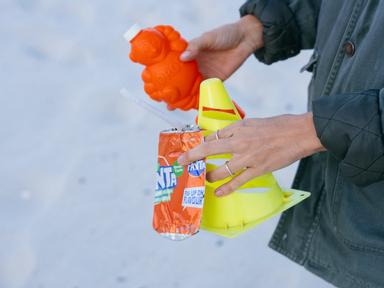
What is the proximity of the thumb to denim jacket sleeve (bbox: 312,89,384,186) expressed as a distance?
0.35 meters

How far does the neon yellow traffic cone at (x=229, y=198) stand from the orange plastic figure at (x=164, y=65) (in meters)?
0.16

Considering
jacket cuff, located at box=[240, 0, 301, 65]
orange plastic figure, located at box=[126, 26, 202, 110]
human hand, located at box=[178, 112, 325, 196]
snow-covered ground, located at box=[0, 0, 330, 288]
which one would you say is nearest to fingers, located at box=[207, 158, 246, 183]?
human hand, located at box=[178, 112, 325, 196]

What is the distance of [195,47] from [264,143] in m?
0.35

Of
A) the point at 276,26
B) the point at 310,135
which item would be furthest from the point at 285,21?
the point at 310,135

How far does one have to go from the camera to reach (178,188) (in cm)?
78

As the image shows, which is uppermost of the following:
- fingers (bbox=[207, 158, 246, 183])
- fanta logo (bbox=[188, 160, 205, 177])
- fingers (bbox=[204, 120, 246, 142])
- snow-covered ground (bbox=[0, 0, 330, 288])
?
fingers (bbox=[204, 120, 246, 142])

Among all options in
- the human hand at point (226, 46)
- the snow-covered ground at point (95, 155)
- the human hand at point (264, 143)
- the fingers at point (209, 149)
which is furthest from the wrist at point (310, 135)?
the snow-covered ground at point (95, 155)

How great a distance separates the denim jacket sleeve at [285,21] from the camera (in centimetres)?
104

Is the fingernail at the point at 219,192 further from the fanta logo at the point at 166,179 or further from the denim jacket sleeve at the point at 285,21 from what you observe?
the denim jacket sleeve at the point at 285,21

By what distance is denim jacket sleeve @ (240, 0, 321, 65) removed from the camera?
1040 millimetres

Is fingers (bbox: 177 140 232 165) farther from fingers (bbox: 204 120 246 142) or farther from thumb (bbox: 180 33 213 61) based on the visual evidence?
thumb (bbox: 180 33 213 61)

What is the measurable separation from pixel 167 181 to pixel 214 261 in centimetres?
64

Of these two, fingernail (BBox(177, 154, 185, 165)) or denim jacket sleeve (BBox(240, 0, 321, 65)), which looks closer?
fingernail (BBox(177, 154, 185, 165))

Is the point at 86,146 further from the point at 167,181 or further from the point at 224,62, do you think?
the point at 167,181
